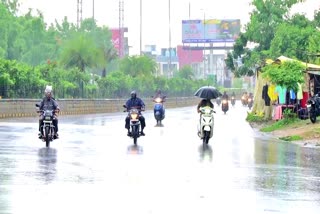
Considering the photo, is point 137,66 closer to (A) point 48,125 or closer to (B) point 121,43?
(B) point 121,43

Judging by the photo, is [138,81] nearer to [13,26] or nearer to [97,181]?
[13,26]

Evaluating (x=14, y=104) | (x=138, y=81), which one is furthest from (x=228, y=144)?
(x=138, y=81)

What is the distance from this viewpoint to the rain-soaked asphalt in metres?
11.3

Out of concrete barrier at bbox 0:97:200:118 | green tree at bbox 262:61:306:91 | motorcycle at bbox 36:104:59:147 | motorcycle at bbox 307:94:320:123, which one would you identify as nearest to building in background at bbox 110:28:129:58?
concrete barrier at bbox 0:97:200:118

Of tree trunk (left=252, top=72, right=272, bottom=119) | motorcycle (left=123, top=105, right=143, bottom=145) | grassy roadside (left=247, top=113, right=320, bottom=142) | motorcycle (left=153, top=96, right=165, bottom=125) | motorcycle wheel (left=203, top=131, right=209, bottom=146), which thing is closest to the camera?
motorcycle (left=123, top=105, right=143, bottom=145)

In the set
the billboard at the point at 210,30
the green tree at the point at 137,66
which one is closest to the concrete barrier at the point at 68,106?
the green tree at the point at 137,66

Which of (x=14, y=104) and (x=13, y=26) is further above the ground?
(x=13, y=26)

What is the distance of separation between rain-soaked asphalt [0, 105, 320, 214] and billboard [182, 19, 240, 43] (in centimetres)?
12222

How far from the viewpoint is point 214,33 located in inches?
5891

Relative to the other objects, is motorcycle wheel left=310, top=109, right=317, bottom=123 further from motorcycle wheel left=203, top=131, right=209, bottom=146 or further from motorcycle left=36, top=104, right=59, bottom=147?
motorcycle left=36, top=104, right=59, bottom=147

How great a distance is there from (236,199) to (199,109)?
48.0 ft

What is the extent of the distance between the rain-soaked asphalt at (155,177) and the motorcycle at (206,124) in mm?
357

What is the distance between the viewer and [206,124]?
86.1 feet

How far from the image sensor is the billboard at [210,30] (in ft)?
484
